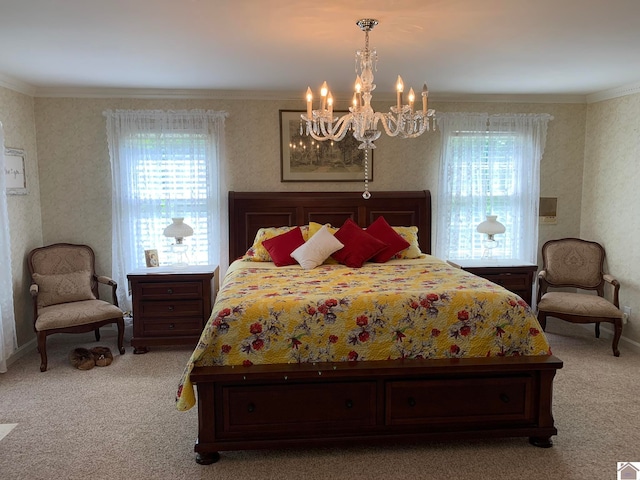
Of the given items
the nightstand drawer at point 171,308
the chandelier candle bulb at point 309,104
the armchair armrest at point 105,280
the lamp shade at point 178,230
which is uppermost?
the chandelier candle bulb at point 309,104

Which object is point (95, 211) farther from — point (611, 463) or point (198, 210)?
point (611, 463)

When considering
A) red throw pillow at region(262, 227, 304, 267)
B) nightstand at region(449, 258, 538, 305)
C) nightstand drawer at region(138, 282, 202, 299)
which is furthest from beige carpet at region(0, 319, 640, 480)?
red throw pillow at region(262, 227, 304, 267)

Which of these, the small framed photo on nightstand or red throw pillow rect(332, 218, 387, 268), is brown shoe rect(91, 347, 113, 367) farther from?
red throw pillow rect(332, 218, 387, 268)

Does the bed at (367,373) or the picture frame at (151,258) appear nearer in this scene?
the bed at (367,373)

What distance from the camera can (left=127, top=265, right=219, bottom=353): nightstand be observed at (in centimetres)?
451

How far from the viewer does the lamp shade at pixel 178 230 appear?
189 inches

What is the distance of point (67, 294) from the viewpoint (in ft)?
15.0

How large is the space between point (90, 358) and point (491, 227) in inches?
156

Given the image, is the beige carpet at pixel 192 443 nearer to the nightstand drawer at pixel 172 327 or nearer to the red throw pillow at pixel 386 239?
the nightstand drawer at pixel 172 327

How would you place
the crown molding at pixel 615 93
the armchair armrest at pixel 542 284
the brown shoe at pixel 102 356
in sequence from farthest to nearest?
the armchair armrest at pixel 542 284
the crown molding at pixel 615 93
the brown shoe at pixel 102 356

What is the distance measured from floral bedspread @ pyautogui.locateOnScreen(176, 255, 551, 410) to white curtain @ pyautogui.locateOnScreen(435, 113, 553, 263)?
2317 millimetres

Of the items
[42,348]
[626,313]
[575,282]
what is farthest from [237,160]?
[626,313]

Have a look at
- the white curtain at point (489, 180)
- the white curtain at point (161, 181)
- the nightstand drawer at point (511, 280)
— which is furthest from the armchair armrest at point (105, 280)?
the nightstand drawer at point (511, 280)

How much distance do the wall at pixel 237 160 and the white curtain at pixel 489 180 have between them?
0.16 metres
